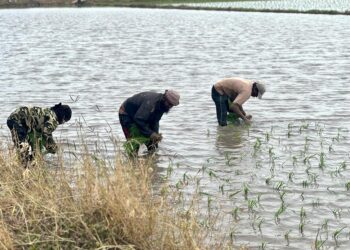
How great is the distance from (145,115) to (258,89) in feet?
9.17

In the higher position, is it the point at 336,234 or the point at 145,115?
the point at 145,115

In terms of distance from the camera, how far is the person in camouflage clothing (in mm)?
8031

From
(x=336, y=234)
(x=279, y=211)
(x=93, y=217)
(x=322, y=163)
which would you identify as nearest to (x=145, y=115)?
(x=322, y=163)

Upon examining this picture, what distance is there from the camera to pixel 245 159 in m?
9.82

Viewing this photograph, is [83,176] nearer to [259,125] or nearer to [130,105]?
[130,105]

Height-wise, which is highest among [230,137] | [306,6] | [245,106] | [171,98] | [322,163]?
[171,98]

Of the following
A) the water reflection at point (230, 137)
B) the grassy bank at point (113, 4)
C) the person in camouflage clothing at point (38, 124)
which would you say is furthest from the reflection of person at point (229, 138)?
the grassy bank at point (113, 4)

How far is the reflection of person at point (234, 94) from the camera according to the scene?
11.2 m

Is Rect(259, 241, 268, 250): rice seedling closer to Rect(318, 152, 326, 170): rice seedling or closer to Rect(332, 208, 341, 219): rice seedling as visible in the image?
Rect(332, 208, 341, 219): rice seedling

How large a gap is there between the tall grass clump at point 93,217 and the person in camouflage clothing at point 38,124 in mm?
2260

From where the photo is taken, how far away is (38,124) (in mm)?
8109

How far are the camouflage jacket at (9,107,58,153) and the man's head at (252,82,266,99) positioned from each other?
4.27m

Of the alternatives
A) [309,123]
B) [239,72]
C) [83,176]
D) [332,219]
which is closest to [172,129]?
[309,123]

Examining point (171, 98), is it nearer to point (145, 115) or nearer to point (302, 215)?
point (145, 115)
